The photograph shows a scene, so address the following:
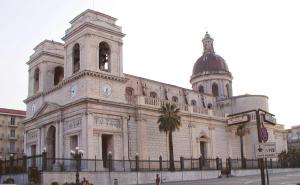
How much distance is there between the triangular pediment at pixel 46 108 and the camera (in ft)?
145

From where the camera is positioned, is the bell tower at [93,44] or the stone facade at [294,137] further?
the stone facade at [294,137]

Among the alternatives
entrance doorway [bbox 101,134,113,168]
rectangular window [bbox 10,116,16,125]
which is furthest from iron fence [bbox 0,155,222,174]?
rectangular window [bbox 10,116,16,125]

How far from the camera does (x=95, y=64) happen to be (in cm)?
4125

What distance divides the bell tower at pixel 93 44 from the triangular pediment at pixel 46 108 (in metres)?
3.81

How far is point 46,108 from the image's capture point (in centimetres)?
4591

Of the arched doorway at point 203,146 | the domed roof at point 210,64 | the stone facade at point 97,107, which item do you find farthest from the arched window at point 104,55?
the domed roof at point 210,64

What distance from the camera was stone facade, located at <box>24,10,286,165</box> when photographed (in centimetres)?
4012

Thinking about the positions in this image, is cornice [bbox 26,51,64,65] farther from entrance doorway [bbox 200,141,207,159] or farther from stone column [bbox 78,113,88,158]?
entrance doorway [bbox 200,141,207,159]

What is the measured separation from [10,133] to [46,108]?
29768mm

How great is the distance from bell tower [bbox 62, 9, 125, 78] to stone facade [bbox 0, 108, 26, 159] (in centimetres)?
3350

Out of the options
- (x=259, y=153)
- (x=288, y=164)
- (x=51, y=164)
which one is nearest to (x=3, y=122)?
(x=51, y=164)

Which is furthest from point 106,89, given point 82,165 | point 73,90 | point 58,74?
point 58,74

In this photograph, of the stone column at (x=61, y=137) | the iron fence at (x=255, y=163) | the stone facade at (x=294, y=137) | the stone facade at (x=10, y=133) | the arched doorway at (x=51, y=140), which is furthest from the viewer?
the stone facade at (x=294, y=137)

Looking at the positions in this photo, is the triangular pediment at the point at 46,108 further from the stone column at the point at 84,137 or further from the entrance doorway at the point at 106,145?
the entrance doorway at the point at 106,145
